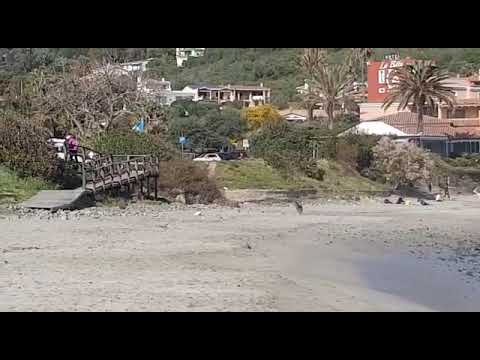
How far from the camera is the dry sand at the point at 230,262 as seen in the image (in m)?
9.73

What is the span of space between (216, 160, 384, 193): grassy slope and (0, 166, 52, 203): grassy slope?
1045cm

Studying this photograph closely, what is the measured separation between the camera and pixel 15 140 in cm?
2320

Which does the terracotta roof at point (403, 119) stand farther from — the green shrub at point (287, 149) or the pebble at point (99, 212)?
the pebble at point (99, 212)

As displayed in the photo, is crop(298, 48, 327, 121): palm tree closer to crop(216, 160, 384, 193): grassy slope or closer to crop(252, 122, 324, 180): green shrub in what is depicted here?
crop(252, 122, 324, 180): green shrub

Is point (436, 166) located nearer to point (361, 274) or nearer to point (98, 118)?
point (98, 118)

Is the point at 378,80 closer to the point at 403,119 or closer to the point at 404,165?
the point at 403,119

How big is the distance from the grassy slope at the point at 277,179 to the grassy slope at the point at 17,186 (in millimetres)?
10452

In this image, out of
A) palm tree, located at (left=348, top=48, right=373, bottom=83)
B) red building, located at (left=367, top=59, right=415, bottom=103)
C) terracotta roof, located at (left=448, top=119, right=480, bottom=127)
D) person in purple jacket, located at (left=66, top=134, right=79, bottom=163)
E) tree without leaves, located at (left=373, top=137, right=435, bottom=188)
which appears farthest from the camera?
palm tree, located at (left=348, top=48, right=373, bottom=83)

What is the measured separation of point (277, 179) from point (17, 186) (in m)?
13.7

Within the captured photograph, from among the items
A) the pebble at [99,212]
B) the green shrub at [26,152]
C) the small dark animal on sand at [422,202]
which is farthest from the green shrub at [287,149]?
the green shrub at [26,152]

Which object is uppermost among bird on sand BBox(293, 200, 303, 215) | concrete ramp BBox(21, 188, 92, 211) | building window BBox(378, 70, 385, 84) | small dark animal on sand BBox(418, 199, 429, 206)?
building window BBox(378, 70, 385, 84)

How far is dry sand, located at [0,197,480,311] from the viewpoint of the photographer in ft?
31.9

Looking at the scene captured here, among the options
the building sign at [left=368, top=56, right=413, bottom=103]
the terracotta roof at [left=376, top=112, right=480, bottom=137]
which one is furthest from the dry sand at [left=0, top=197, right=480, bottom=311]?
the building sign at [left=368, top=56, right=413, bottom=103]
